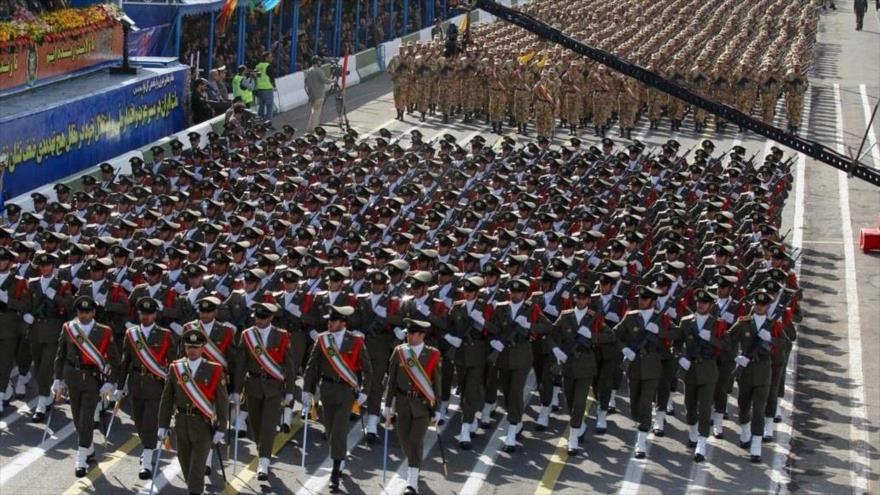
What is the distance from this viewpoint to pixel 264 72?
35.8 meters

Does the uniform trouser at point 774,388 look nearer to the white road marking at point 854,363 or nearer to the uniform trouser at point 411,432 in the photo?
the white road marking at point 854,363

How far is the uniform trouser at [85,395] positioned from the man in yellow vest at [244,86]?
64.9 ft

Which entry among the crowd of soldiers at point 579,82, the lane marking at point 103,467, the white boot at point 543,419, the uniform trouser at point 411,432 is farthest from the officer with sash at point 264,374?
the crowd of soldiers at point 579,82

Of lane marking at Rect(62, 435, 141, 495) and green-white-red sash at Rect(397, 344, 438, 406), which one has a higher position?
green-white-red sash at Rect(397, 344, 438, 406)

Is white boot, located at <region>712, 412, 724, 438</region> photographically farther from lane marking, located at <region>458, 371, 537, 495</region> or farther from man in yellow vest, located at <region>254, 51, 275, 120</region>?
man in yellow vest, located at <region>254, 51, 275, 120</region>

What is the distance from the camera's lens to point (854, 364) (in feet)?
70.0

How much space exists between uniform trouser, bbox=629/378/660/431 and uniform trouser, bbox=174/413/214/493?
4.51 m

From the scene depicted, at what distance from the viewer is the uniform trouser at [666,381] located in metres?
17.7

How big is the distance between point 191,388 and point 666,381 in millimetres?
5255

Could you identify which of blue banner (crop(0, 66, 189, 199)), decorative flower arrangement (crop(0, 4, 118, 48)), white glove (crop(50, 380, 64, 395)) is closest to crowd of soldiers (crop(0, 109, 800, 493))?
white glove (crop(50, 380, 64, 395))

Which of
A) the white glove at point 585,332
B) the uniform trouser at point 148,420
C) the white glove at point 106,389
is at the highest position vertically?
the white glove at point 585,332

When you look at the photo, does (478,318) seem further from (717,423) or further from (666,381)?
(717,423)

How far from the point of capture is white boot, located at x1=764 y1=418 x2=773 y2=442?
59.3 feet

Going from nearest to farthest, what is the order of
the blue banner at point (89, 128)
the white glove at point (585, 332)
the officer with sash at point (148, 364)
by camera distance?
the officer with sash at point (148, 364)
the white glove at point (585, 332)
the blue banner at point (89, 128)
